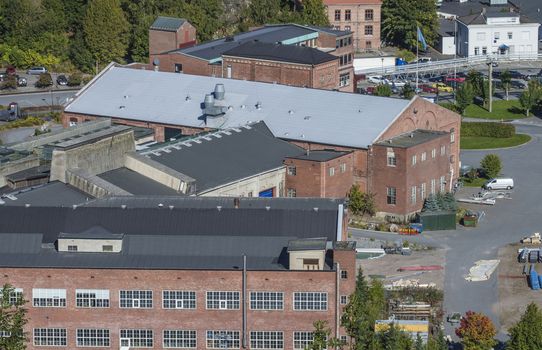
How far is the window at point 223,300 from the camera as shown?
7494 cm

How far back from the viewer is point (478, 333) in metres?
76.1

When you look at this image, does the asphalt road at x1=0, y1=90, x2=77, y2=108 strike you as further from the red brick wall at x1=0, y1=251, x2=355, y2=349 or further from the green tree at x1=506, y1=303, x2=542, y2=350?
the green tree at x1=506, y1=303, x2=542, y2=350

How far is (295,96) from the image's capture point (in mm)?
110438

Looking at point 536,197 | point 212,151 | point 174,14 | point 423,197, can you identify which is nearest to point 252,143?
point 212,151

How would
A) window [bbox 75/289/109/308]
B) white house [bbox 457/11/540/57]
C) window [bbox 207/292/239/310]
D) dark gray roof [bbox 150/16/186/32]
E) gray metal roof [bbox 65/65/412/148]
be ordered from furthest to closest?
white house [bbox 457/11/540/57]
dark gray roof [bbox 150/16/186/32]
gray metal roof [bbox 65/65/412/148]
window [bbox 75/289/109/308]
window [bbox 207/292/239/310]

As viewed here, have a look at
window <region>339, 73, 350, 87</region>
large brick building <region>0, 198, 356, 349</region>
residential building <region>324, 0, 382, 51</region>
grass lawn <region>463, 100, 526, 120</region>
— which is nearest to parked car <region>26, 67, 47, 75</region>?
residential building <region>324, 0, 382, 51</region>

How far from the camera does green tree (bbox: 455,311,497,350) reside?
75875 mm

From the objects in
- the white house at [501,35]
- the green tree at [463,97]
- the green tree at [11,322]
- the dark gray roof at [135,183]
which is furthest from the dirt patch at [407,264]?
the white house at [501,35]

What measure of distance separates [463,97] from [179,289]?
66.2 metres

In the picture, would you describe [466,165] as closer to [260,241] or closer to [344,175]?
[344,175]

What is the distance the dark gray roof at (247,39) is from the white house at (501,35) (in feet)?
90.1

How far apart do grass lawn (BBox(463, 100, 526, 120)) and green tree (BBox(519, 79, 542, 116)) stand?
45.6 inches

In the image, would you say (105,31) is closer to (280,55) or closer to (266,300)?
(280,55)

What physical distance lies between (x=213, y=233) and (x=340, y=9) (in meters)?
86.5
